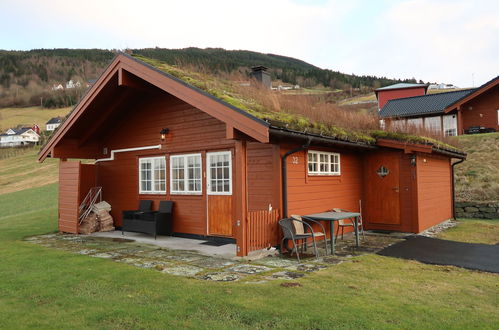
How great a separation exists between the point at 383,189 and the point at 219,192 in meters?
4.30

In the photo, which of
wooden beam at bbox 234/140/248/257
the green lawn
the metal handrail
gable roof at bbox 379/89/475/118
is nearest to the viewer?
the green lawn

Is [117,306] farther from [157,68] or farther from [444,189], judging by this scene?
[444,189]

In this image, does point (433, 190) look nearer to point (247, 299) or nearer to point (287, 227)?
point (287, 227)

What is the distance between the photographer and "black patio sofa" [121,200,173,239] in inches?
351

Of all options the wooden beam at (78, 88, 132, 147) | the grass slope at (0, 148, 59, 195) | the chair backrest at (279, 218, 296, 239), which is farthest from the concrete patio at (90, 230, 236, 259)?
the grass slope at (0, 148, 59, 195)

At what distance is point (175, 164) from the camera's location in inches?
369

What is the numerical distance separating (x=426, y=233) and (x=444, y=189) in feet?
10.1

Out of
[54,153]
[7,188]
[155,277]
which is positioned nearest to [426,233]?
[155,277]

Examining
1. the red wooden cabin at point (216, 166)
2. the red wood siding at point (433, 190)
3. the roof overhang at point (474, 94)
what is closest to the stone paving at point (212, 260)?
the red wooden cabin at point (216, 166)

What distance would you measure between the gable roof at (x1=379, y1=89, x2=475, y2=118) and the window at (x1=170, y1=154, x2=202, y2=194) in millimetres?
18464

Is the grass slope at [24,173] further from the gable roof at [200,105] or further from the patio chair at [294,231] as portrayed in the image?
the patio chair at [294,231]

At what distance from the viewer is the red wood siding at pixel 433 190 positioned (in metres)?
9.50

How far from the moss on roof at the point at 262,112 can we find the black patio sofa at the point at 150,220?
3190 millimetres

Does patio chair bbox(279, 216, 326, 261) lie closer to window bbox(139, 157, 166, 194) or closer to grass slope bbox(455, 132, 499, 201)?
window bbox(139, 157, 166, 194)
